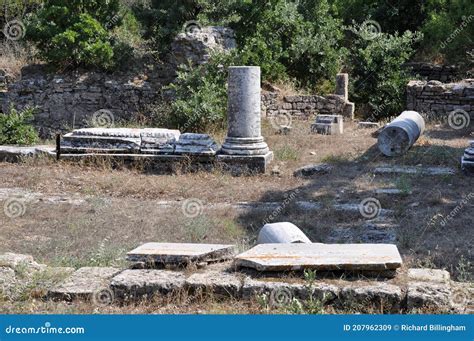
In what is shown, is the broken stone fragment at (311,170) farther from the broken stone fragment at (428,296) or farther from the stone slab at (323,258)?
the broken stone fragment at (428,296)

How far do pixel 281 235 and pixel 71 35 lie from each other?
11.0 meters

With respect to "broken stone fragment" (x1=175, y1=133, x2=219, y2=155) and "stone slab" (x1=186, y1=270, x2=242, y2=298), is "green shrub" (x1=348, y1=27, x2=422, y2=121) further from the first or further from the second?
"stone slab" (x1=186, y1=270, x2=242, y2=298)

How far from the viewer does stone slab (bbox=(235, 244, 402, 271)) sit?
4.99m

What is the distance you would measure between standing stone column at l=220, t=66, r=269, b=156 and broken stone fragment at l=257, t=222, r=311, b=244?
5142mm

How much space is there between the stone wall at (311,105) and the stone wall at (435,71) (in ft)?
9.76

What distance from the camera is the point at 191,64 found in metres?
15.7

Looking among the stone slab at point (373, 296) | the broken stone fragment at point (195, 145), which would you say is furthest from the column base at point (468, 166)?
the stone slab at point (373, 296)

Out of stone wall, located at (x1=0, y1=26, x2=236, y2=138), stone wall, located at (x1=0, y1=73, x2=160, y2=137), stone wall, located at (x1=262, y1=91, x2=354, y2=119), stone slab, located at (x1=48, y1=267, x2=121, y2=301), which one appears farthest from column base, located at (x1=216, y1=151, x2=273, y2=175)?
stone slab, located at (x1=48, y1=267, x2=121, y2=301)

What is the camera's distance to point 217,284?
16.1 feet

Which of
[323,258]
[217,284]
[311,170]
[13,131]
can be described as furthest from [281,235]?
[13,131]

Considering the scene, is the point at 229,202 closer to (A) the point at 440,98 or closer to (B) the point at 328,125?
(B) the point at 328,125

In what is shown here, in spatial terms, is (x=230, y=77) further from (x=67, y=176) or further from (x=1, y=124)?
(x=1, y=124)

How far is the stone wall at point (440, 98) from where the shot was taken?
16406 millimetres

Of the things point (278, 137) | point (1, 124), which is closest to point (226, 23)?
point (278, 137)
